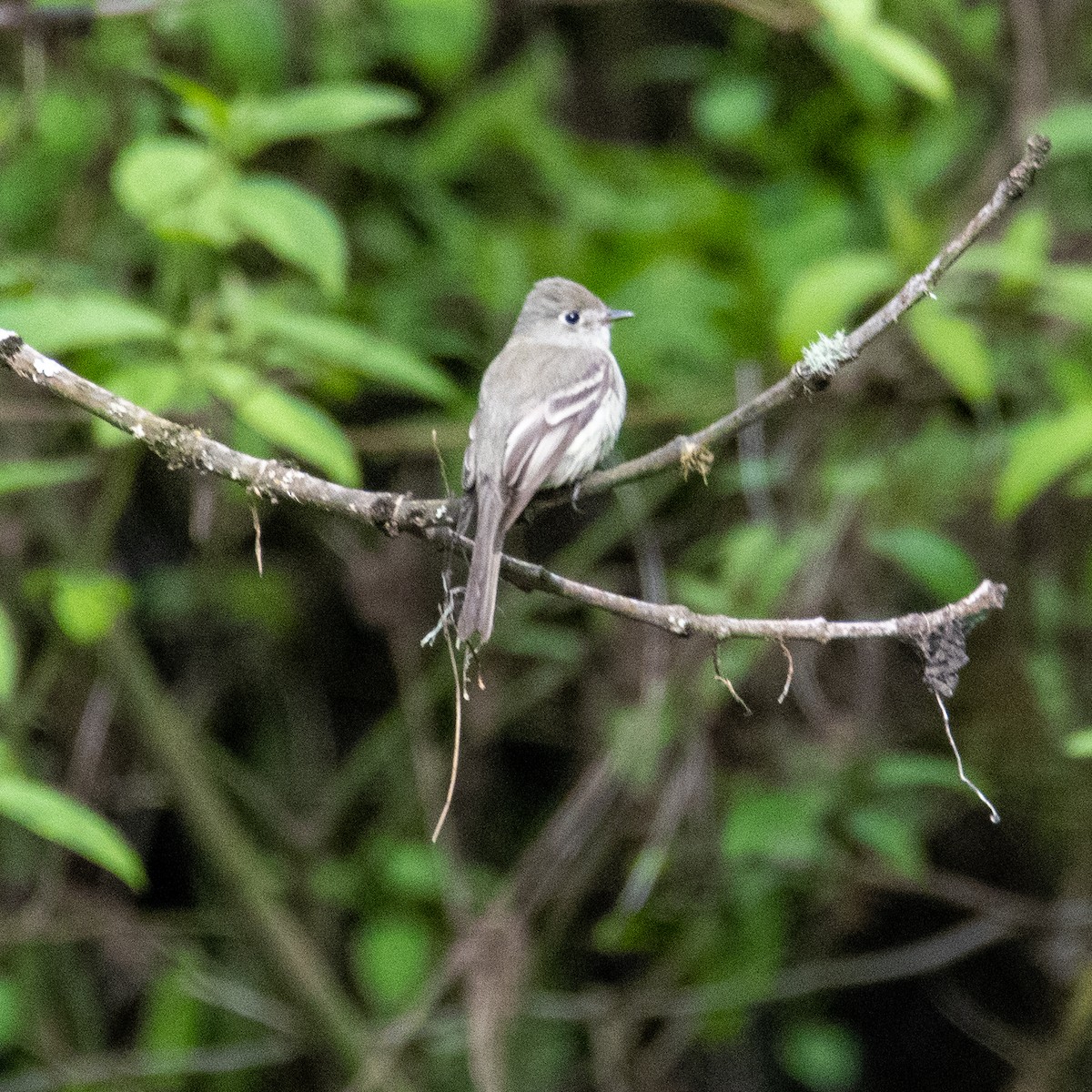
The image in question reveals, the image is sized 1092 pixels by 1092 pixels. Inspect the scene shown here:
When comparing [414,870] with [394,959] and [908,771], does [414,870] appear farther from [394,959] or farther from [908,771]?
[908,771]

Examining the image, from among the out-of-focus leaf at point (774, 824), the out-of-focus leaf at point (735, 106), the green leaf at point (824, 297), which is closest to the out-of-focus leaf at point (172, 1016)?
the out-of-focus leaf at point (774, 824)

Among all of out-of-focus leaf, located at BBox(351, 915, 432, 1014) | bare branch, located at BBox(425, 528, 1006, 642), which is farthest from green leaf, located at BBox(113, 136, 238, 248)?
out-of-focus leaf, located at BBox(351, 915, 432, 1014)

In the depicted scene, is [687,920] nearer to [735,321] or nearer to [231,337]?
[735,321]

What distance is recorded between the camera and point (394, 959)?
506cm

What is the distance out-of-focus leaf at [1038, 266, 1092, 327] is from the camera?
3.69 meters

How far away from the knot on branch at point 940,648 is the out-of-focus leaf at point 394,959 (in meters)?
3.31

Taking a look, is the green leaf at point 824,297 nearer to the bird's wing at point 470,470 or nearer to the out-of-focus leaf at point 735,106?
the bird's wing at point 470,470

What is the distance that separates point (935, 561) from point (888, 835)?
0.99m

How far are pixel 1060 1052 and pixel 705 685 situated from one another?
1780 mm

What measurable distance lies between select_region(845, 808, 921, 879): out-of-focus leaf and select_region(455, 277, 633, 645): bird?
164 centimetres

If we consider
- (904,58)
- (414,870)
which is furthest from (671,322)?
(414,870)

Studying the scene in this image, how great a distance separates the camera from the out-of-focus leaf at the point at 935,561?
12.7 feet

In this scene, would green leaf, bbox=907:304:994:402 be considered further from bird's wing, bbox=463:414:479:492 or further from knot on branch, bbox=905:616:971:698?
knot on branch, bbox=905:616:971:698

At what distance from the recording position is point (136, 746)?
5.10 metres
